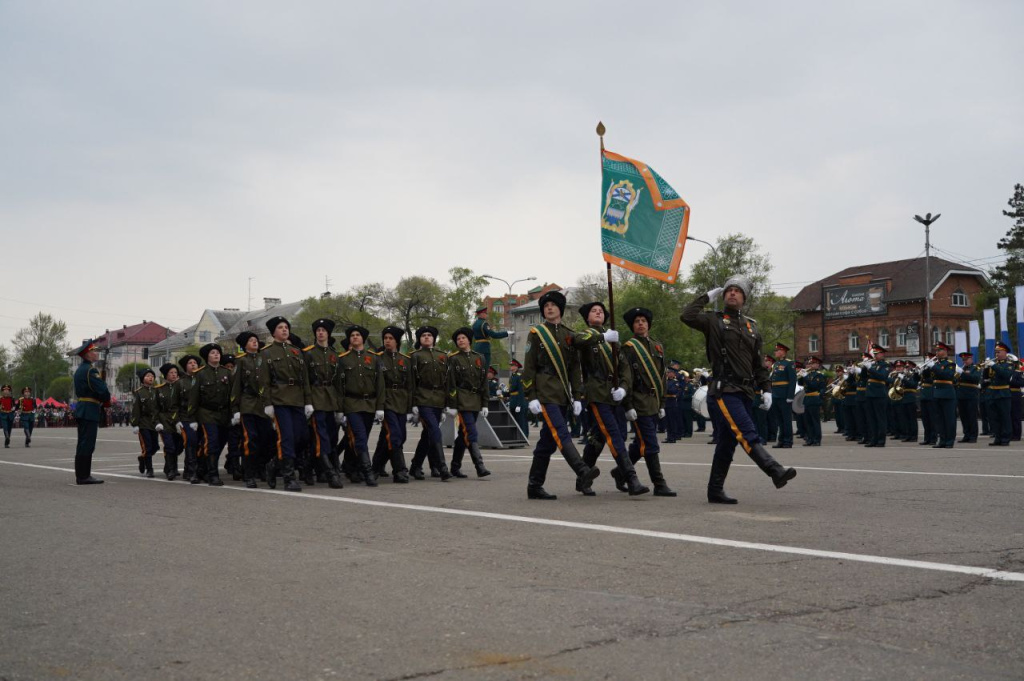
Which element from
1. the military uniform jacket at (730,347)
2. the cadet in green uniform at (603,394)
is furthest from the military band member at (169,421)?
the military uniform jacket at (730,347)

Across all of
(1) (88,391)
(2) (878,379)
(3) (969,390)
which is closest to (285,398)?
(1) (88,391)

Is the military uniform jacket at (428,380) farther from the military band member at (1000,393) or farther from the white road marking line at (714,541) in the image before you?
the military band member at (1000,393)

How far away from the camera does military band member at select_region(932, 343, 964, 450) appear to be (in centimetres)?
1894

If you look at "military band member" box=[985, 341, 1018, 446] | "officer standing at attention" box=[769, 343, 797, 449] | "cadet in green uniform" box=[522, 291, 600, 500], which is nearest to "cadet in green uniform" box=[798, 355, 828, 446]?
"officer standing at attention" box=[769, 343, 797, 449]

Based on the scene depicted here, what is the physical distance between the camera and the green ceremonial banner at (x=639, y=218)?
45.8ft

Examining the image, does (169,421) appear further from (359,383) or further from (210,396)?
(359,383)

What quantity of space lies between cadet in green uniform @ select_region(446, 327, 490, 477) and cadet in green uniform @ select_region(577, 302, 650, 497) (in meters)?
3.22

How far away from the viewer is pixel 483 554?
6855 mm

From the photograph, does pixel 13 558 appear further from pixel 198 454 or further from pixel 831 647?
pixel 198 454

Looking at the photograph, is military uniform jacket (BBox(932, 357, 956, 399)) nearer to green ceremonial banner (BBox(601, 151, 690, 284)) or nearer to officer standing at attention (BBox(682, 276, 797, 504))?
green ceremonial banner (BBox(601, 151, 690, 284))

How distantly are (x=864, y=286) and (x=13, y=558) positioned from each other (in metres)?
79.0

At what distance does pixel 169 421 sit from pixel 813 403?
12894 mm

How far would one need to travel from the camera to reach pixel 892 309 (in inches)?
3063

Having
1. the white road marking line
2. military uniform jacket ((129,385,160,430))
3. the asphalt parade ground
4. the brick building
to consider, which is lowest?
the asphalt parade ground
